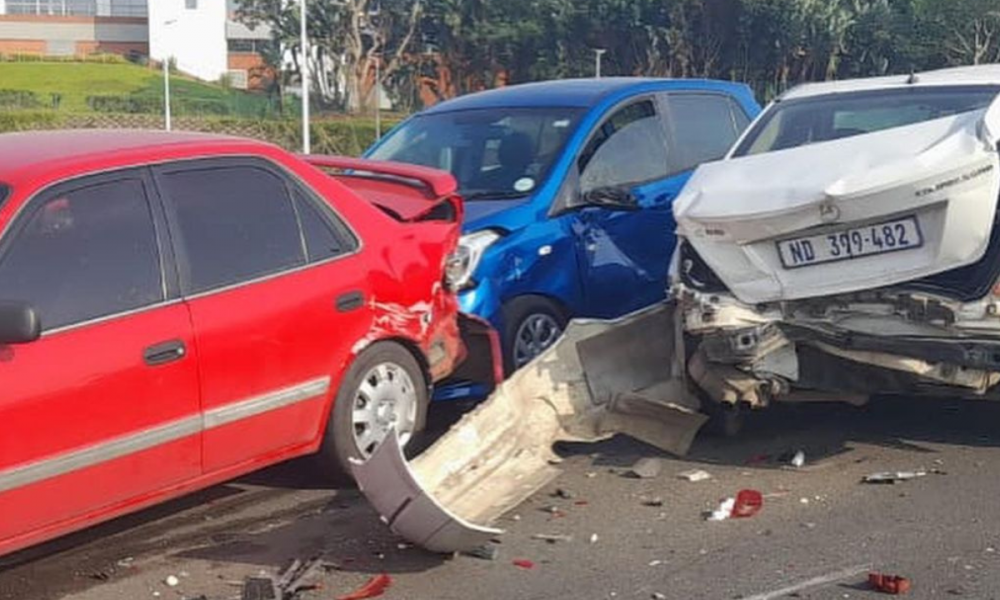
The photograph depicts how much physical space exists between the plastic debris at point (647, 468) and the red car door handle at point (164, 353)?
2.40 m

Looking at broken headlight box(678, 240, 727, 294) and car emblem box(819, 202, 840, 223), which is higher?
car emblem box(819, 202, 840, 223)

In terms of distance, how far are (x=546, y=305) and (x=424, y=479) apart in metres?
2.61

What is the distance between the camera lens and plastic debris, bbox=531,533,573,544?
6117mm

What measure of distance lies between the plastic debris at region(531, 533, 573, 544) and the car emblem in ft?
6.04

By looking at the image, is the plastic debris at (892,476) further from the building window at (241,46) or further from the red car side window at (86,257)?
the building window at (241,46)

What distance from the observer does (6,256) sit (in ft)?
17.6

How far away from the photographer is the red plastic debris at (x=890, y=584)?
5.38 metres

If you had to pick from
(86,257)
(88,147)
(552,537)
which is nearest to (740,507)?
(552,537)

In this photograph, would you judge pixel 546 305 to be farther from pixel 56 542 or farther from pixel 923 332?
pixel 56 542

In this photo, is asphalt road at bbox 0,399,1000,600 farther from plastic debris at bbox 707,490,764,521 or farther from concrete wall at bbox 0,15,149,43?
concrete wall at bbox 0,15,149,43

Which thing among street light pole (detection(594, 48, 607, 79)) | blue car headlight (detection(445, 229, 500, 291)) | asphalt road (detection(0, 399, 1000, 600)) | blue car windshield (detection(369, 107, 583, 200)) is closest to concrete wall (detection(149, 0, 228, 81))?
street light pole (detection(594, 48, 607, 79))

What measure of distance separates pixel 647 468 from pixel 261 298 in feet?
6.96

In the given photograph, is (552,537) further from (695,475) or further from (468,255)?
(468,255)

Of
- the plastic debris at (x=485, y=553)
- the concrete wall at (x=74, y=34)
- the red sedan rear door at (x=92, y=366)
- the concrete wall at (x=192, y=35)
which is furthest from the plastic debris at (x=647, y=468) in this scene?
the concrete wall at (x=74, y=34)
